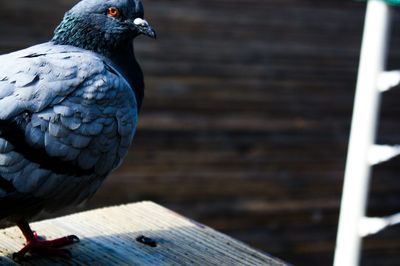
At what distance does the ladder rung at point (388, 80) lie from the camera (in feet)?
6.97

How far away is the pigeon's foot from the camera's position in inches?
89.4

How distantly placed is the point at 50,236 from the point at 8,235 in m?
0.15

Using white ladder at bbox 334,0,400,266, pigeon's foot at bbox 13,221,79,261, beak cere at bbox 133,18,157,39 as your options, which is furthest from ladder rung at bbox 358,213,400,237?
beak cere at bbox 133,18,157,39

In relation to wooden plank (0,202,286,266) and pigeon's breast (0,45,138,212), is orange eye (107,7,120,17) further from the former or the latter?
wooden plank (0,202,286,266)

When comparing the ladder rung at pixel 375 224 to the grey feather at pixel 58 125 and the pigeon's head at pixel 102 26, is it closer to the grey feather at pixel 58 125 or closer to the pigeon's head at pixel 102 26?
the grey feather at pixel 58 125

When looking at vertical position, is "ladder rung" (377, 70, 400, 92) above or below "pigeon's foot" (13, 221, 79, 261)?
above

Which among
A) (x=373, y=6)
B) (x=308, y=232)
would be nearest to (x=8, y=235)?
(x=373, y=6)

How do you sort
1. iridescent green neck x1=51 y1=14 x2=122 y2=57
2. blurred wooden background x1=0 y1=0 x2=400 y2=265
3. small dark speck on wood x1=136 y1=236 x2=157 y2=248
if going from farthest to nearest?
blurred wooden background x1=0 y1=0 x2=400 y2=265 → iridescent green neck x1=51 y1=14 x2=122 y2=57 → small dark speck on wood x1=136 y1=236 x2=157 y2=248

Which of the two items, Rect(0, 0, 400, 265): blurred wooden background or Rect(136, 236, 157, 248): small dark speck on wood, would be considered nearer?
Rect(136, 236, 157, 248): small dark speck on wood

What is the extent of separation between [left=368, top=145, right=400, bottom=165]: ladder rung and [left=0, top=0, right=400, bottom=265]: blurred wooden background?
3.34 metres

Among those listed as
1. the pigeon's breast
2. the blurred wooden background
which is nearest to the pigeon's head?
the pigeon's breast

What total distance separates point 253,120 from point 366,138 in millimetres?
3739

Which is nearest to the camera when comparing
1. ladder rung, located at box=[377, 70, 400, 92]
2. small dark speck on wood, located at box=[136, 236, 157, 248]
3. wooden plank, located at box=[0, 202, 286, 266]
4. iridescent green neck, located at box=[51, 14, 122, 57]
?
ladder rung, located at box=[377, 70, 400, 92]

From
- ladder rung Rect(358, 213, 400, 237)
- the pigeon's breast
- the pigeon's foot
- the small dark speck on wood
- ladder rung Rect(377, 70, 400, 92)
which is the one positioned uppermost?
ladder rung Rect(377, 70, 400, 92)
